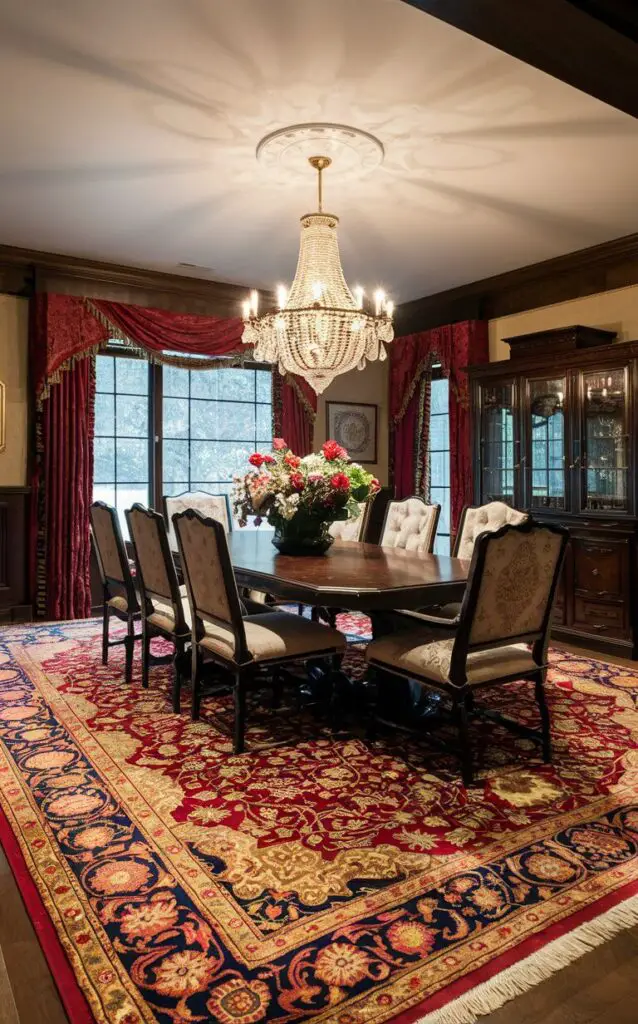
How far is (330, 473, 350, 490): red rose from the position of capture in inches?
141

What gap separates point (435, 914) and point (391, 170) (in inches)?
136

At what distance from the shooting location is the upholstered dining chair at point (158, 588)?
135 inches

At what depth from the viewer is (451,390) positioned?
636cm

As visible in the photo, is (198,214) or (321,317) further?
(198,214)

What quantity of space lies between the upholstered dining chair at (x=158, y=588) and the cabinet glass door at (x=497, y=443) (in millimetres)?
2750

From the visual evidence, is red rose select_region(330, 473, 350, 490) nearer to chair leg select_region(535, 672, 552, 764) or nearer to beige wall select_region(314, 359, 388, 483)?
chair leg select_region(535, 672, 552, 764)

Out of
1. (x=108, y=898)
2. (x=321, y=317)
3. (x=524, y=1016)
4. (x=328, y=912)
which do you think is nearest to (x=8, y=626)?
(x=321, y=317)

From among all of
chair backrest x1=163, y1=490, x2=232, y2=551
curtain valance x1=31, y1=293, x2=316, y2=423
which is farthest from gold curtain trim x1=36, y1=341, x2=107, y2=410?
chair backrest x1=163, y1=490, x2=232, y2=551

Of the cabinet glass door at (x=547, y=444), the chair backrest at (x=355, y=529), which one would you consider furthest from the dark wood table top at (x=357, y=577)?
the cabinet glass door at (x=547, y=444)

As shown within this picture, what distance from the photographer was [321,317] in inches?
149

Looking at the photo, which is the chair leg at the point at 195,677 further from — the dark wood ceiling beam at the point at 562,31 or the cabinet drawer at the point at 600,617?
the cabinet drawer at the point at 600,617

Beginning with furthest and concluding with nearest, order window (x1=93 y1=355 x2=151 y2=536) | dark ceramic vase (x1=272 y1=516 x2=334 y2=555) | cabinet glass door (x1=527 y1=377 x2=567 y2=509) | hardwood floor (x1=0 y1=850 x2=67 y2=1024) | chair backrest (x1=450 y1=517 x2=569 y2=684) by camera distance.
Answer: window (x1=93 y1=355 x2=151 y2=536) < cabinet glass door (x1=527 y1=377 x2=567 y2=509) < dark ceramic vase (x1=272 y1=516 x2=334 y2=555) < chair backrest (x1=450 y1=517 x2=569 y2=684) < hardwood floor (x1=0 y1=850 x2=67 y2=1024)

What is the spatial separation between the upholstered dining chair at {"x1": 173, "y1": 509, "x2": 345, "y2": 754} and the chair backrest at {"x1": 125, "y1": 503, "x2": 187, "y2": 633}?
0.19 metres

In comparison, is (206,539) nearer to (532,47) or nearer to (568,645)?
(532,47)
